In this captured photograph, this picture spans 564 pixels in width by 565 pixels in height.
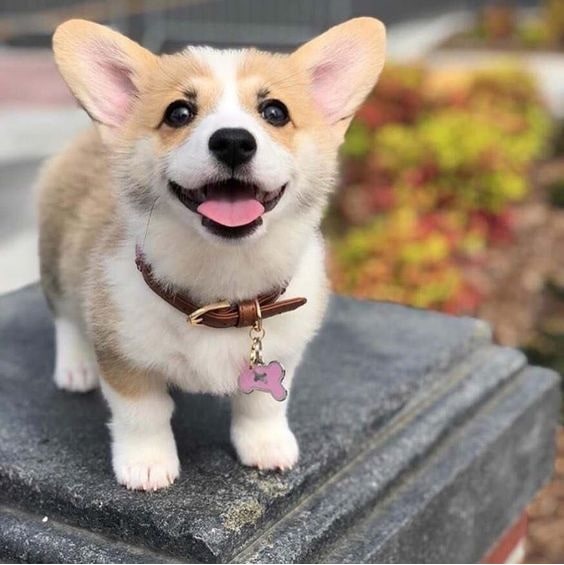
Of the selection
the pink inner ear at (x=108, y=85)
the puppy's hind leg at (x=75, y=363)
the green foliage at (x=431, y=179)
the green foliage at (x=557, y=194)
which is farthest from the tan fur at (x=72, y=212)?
the green foliage at (x=557, y=194)

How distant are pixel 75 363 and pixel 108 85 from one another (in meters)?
0.83

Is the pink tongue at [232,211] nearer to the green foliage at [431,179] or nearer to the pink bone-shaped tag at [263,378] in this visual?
the pink bone-shaped tag at [263,378]

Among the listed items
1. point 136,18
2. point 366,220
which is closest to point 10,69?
point 136,18

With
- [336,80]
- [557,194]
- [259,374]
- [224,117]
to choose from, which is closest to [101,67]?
[224,117]

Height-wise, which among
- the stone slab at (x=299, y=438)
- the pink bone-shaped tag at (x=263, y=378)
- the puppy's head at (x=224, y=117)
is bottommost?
the stone slab at (x=299, y=438)

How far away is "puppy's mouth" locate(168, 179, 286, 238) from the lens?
179 cm

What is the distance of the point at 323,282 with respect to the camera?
2.22 m

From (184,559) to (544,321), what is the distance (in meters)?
3.14

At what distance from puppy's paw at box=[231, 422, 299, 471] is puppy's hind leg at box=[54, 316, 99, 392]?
524 millimetres

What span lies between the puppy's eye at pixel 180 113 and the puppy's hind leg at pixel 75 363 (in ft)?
2.81

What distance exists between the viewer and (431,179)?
5.57 meters

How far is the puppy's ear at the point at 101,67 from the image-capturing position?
1.99 meters

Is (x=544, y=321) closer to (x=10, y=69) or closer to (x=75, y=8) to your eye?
(x=10, y=69)

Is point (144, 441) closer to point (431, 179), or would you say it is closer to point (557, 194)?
point (431, 179)
